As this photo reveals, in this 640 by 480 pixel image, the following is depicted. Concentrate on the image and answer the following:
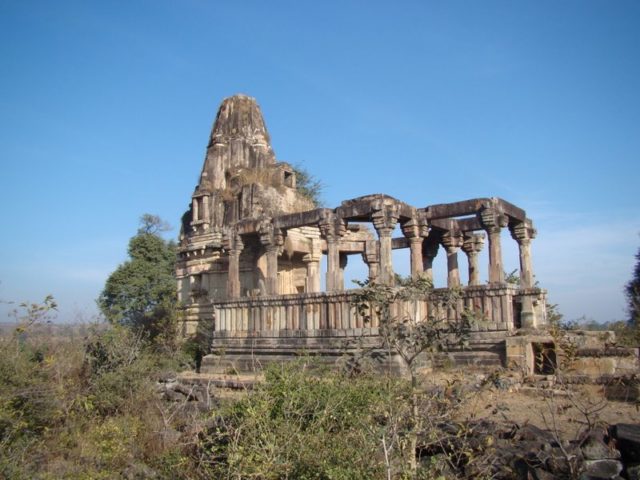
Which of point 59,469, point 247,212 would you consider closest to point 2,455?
point 59,469

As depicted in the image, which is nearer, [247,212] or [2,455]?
[2,455]

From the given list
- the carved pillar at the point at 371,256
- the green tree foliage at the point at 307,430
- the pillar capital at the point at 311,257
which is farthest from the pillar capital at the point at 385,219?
the green tree foliage at the point at 307,430

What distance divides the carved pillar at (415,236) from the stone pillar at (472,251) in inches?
142

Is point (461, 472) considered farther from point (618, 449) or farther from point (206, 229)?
point (206, 229)

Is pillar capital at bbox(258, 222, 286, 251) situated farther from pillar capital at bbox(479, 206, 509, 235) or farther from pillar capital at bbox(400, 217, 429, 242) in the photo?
pillar capital at bbox(479, 206, 509, 235)

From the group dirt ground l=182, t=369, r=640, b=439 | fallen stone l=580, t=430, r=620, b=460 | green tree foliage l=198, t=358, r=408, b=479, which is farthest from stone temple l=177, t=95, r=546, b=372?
fallen stone l=580, t=430, r=620, b=460

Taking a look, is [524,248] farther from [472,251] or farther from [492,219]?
[472,251]

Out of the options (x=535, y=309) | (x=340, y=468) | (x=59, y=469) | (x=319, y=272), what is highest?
(x=319, y=272)

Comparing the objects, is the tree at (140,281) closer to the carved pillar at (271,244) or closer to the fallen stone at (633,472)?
the carved pillar at (271,244)

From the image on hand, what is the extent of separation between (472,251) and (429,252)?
146cm

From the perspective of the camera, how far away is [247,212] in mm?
18547

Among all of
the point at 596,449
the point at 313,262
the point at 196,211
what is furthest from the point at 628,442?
the point at 196,211

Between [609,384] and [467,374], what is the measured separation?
2378 millimetres

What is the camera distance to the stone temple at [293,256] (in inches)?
489
